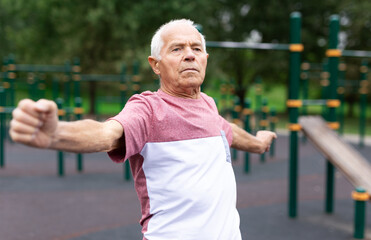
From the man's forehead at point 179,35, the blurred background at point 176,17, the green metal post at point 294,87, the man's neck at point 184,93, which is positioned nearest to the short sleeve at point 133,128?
the man's neck at point 184,93

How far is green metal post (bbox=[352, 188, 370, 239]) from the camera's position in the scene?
12.8 ft

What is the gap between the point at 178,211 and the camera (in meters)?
1.64

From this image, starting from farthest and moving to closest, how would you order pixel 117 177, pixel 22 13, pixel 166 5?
pixel 22 13, pixel 166 5, pixel 117 177

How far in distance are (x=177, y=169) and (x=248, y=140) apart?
0.65 metres

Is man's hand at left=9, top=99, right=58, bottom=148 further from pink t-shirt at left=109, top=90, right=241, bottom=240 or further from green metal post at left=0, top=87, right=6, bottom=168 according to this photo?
green metal post at left=0, top=87, right=6, bottom=168

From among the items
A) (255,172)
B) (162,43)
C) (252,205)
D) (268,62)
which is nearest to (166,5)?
(268,62)

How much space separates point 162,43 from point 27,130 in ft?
2.45

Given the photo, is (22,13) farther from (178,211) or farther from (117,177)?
(178,211)

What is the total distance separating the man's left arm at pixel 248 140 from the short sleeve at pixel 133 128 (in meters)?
0.63

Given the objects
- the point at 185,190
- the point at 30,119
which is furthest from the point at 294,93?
the point at 30,119

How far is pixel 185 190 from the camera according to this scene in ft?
5.29

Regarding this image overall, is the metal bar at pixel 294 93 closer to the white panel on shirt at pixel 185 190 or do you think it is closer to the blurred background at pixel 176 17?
the white panel on shirt at pixel 185 190

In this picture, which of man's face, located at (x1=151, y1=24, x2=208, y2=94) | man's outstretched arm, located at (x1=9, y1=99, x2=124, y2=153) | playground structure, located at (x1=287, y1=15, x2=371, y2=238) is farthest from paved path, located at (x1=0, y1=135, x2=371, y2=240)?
man's outstretched arm, located at (x1=9, y1=99, x2=124, y2=153)

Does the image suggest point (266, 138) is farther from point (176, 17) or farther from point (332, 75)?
point (176, 17)
